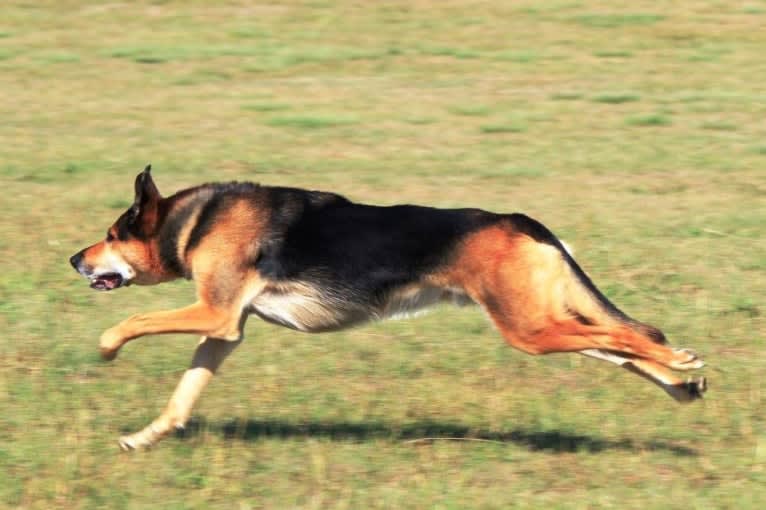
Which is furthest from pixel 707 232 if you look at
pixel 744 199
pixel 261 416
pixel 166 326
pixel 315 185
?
pixel 166 326

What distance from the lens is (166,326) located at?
664 cm

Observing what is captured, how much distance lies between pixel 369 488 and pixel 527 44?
13080 millimetres

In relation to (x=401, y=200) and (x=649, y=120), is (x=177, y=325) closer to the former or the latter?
(x=401, y=200)

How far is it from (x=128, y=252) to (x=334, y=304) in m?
1.04

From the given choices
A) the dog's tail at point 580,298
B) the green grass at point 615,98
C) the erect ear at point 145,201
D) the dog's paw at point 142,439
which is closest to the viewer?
the dog's tail at point 580,298

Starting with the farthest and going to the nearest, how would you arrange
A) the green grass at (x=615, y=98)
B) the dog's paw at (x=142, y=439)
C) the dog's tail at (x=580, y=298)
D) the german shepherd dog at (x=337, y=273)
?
the green grass at (x=615, y=98) → the dog's paw at (x=142, y=439) → the dog's tail at (x=580, y=298) → the german shepherd dog at (x=337, y=273)

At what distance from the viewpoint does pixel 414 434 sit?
7.03 meters

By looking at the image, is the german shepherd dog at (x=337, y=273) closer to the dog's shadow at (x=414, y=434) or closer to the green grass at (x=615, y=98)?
the dog's shadow at (x=414, y=434)

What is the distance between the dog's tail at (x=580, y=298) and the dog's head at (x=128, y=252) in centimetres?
171

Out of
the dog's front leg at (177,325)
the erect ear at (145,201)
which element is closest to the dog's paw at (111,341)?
the dog's front leg at (177,325)

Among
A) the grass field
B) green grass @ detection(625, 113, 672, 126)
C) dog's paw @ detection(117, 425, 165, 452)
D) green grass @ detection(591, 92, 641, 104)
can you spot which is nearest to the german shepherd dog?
dog's paw @ detection(117, 425, 165, 452)

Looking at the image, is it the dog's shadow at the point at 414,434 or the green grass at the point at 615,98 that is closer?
the dog's shadow at the point at 414,434

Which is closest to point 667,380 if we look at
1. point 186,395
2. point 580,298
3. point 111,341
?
point 580,298

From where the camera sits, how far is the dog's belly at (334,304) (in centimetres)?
664
